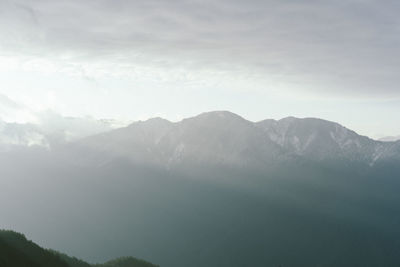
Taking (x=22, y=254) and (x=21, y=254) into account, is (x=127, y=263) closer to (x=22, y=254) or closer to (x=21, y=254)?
(x=22, y=254)

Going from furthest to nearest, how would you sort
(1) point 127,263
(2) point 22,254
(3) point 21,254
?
(1) point 127,263 < (2) point 22,254 < (3) point 21,254

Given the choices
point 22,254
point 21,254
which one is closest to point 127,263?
point 22,254

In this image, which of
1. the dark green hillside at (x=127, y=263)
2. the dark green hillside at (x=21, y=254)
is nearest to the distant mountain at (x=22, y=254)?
the dark green hillside at (x=21, y=254)

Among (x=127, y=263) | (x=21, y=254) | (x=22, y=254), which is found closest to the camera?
(x=21, y=254)

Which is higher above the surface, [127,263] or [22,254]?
[22,254]

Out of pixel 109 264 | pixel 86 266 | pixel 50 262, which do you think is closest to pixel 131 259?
pixel 109 264

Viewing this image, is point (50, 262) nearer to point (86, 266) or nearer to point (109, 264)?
point (86, 266)

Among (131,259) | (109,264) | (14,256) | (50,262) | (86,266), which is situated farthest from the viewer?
(131,259)

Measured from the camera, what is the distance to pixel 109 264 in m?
80.8

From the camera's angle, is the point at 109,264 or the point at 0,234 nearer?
the point at 0,234

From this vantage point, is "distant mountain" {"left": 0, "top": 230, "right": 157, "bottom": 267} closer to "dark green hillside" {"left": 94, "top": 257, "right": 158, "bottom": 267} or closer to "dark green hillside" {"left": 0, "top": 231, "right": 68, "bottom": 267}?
"dark green hillside" {"left": 0, "top": 231, "right": 68, "bottom": 267}

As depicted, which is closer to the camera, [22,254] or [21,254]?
[21,254]

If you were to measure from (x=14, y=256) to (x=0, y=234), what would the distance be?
976 cm

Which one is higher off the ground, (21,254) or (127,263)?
(21,254)
